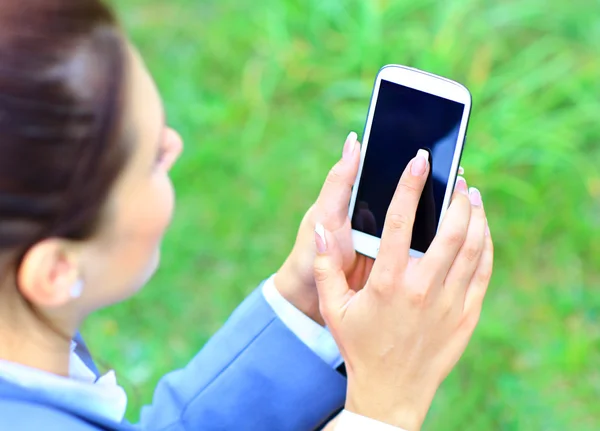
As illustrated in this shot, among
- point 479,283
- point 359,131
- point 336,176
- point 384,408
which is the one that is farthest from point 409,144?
point 359,131

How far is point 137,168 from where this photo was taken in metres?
0.72

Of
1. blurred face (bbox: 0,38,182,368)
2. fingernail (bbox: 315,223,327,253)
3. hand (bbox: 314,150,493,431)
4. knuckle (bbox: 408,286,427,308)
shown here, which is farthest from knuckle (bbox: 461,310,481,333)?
blurred face (bbox: 0,38,182,368)

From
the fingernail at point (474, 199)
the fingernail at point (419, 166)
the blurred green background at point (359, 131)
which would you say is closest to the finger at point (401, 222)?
the fingernail at point (419, 166)

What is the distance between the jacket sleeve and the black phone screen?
0.20 m

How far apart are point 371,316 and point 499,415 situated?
30.4 inches

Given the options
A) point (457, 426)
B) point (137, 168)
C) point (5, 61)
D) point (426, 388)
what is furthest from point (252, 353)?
point (457, 426)

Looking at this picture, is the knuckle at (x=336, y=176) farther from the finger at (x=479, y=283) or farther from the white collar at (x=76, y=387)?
the white collar at (x=76, y=387)

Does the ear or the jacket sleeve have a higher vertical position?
the ear

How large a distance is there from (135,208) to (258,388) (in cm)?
39

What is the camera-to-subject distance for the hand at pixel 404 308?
0.88 metres

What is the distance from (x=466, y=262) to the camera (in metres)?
0.93

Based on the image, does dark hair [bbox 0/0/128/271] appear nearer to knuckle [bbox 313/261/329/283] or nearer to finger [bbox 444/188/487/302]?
knuckle [bbox 313/261/329/283]

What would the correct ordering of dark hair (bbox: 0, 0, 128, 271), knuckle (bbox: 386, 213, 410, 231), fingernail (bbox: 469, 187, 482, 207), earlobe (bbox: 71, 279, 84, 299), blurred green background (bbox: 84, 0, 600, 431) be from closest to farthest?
dark hair (bbox: 0, 0, 128, 271)
earlobe (bbox: 71, 279, 84, 299)
knuckle (bbox: 386, 213, 410, 231)
fingernail (bbox: 469, 187, 482, 207)
blurred green background (bbox: 84, 0, 600, 431)

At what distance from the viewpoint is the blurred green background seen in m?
1.59
